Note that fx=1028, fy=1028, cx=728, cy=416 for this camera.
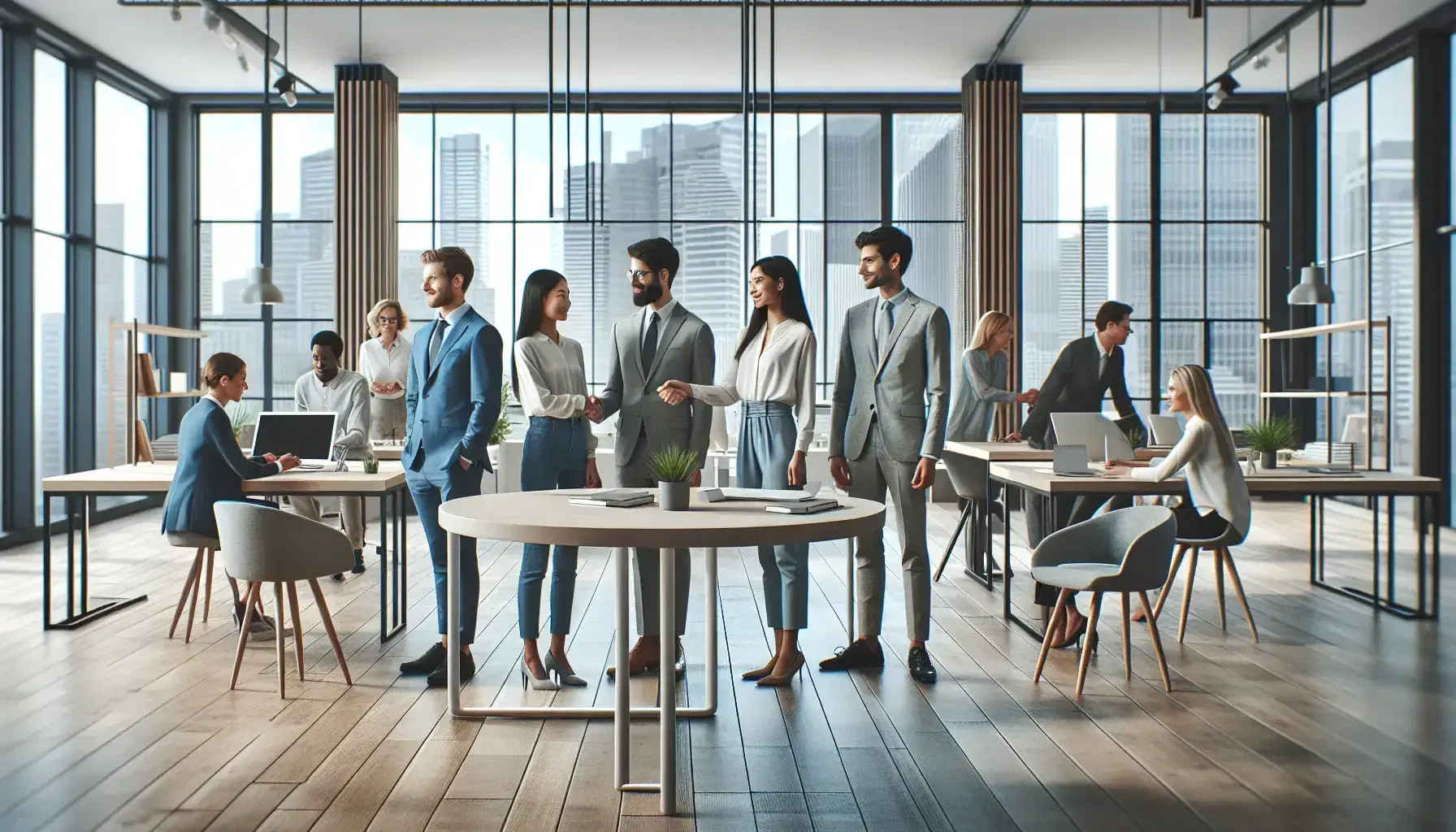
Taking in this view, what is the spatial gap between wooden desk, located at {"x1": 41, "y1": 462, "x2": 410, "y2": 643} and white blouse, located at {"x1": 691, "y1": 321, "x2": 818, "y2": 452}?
5.40 ft

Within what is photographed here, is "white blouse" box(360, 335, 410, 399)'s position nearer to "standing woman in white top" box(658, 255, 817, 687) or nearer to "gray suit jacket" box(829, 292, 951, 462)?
"standing woman in white top" box(658, 255, 817, 687)

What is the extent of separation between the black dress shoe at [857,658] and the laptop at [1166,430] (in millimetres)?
2338

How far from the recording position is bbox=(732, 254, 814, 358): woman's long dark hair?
4.12 metres

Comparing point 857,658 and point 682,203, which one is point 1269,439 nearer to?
point 857,658

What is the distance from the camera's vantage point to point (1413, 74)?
857 cm

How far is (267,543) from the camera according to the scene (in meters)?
3.73

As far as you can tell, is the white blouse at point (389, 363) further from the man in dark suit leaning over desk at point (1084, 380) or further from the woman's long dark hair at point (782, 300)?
the man in dark suit leaning over desk at point (1084, 380)

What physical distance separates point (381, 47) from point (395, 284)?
218 cm

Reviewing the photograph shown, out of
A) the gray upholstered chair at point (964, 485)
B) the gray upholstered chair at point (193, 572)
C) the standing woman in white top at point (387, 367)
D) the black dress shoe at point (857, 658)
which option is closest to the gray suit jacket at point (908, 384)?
the black dress shoe at point (857, 658)

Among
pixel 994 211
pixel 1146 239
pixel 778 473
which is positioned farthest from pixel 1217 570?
pixel 1146 239

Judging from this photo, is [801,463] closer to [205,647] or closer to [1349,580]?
[205,647]

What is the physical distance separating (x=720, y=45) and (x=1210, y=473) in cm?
614

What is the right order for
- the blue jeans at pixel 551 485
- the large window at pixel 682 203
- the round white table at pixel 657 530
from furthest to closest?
the large window at pixel 682 203 → the blue jeans at pixel 551 485 → the round white table at pixel 657 530

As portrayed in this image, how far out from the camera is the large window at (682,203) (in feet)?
34.7
